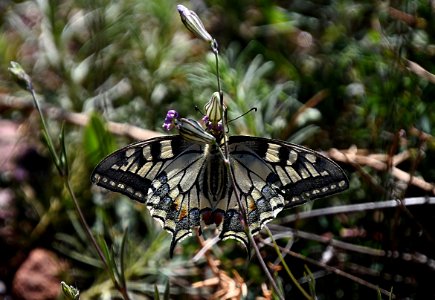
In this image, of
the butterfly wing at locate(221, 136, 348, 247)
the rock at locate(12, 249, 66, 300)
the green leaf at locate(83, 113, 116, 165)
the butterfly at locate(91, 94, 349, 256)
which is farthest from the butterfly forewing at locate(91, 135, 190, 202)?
the rock at locate(12, 249, 66, 300)

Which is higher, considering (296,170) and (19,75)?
(19,75)

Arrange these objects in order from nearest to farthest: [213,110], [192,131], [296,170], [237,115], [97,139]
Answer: [192,131]
[213,110]
[296,170]
[237,115]
[97,139]

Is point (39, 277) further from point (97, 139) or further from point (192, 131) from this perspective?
point (192, 131)

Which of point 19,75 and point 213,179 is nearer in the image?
point 19,75

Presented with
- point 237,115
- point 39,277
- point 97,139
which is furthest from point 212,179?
point 39,277

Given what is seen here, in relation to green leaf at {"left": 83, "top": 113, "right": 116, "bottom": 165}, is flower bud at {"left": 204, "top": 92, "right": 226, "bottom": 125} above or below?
above

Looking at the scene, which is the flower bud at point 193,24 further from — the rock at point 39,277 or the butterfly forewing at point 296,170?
the rock at point 39,277

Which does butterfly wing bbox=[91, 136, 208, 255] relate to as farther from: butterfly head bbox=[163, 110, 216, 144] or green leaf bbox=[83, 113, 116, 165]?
green leaf bbox=[83, 113, 116, 165]

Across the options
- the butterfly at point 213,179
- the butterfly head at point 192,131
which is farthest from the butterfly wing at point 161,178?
the butterfly head at point 192,131

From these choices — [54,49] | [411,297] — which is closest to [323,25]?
[54,49]
